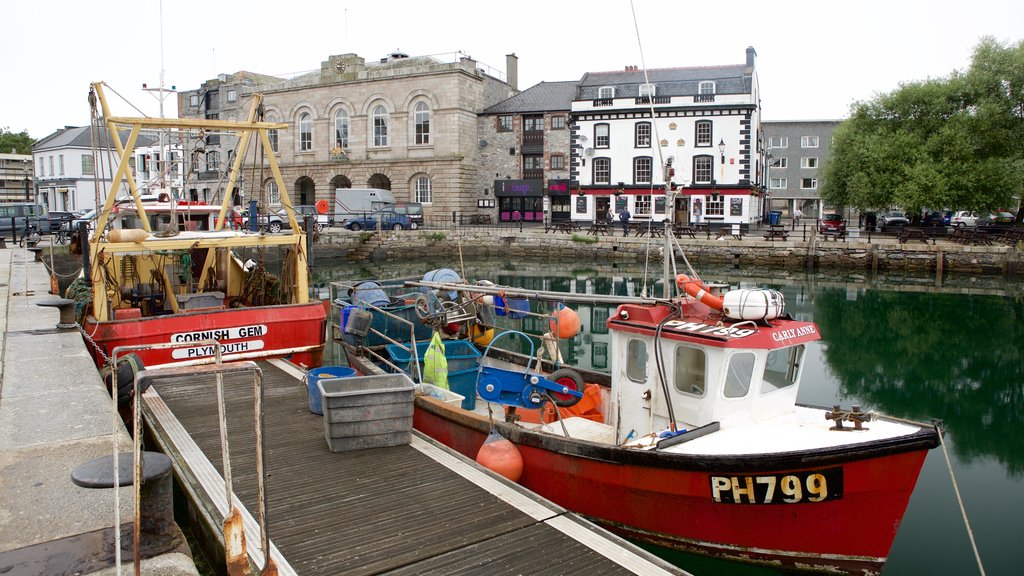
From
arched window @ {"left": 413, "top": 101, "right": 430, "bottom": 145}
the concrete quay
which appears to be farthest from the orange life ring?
arched window @ {"left": 413, "top": 101, "right": 430, "bottom": 145}

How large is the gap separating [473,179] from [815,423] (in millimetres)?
41647

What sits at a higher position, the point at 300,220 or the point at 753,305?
the point at 300,220

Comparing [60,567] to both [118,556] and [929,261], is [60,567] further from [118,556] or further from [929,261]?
[929,261]

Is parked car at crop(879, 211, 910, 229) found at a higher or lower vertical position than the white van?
lower

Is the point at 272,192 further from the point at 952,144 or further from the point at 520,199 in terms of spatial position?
the point at 952,144

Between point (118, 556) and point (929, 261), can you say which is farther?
point (929, 261)

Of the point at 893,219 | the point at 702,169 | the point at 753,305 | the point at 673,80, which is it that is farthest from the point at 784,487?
the point at 893,219

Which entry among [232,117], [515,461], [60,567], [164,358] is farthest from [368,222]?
[60,567]

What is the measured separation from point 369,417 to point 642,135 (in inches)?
1460

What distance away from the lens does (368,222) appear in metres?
42.1

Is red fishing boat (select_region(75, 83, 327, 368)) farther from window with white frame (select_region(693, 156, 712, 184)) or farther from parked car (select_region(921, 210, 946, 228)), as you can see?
parked car (select_region(921, 210, 946, 228))

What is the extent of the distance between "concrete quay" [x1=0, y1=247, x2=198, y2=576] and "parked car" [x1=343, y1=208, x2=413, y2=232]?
30.8m

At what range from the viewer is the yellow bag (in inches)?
416

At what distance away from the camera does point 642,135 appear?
1670 inches
